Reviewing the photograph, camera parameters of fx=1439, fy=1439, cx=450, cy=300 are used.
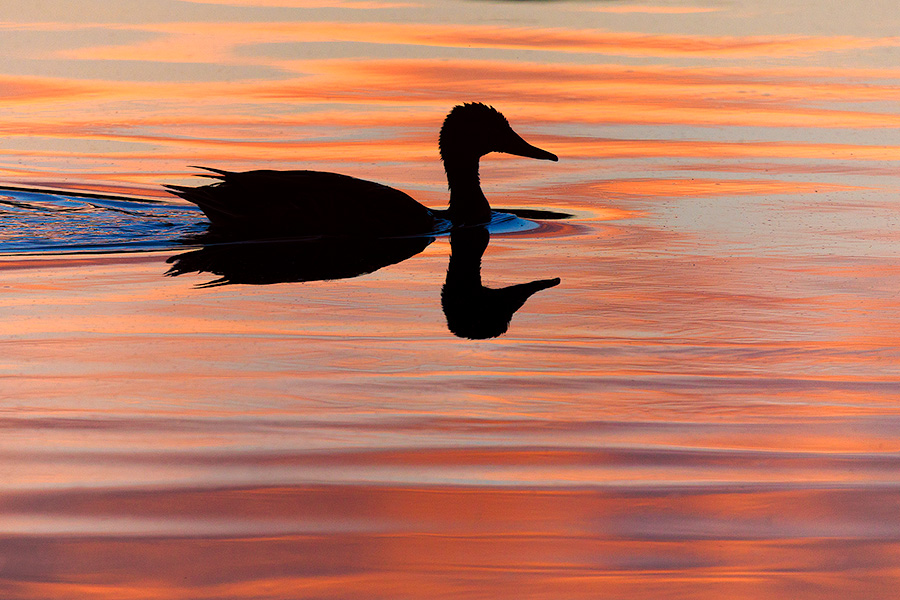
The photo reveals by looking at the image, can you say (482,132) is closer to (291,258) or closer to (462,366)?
(291,258)

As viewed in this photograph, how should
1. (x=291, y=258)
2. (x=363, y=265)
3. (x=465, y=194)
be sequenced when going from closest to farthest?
(x=363, y=265), (x=291, y=258), (x=465, y=194)

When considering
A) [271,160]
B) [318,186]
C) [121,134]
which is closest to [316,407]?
[318,186]

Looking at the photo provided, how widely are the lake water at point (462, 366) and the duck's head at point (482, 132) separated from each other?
1.71 feet

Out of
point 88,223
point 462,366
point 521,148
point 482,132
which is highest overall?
point 482,132

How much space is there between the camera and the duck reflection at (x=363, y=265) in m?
7.51

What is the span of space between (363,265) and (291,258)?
494 millimetres

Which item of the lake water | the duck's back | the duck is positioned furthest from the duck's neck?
the duck's back

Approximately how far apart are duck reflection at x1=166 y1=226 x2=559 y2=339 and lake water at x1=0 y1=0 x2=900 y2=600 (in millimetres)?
55

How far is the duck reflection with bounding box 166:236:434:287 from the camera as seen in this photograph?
8.41 m

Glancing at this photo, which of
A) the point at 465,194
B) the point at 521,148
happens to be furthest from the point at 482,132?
the point at 465,194

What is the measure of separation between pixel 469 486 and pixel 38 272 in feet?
14.5

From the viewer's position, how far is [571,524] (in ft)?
14.8

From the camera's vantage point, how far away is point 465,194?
10.6 m

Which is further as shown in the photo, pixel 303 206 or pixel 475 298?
pixel 303 206
